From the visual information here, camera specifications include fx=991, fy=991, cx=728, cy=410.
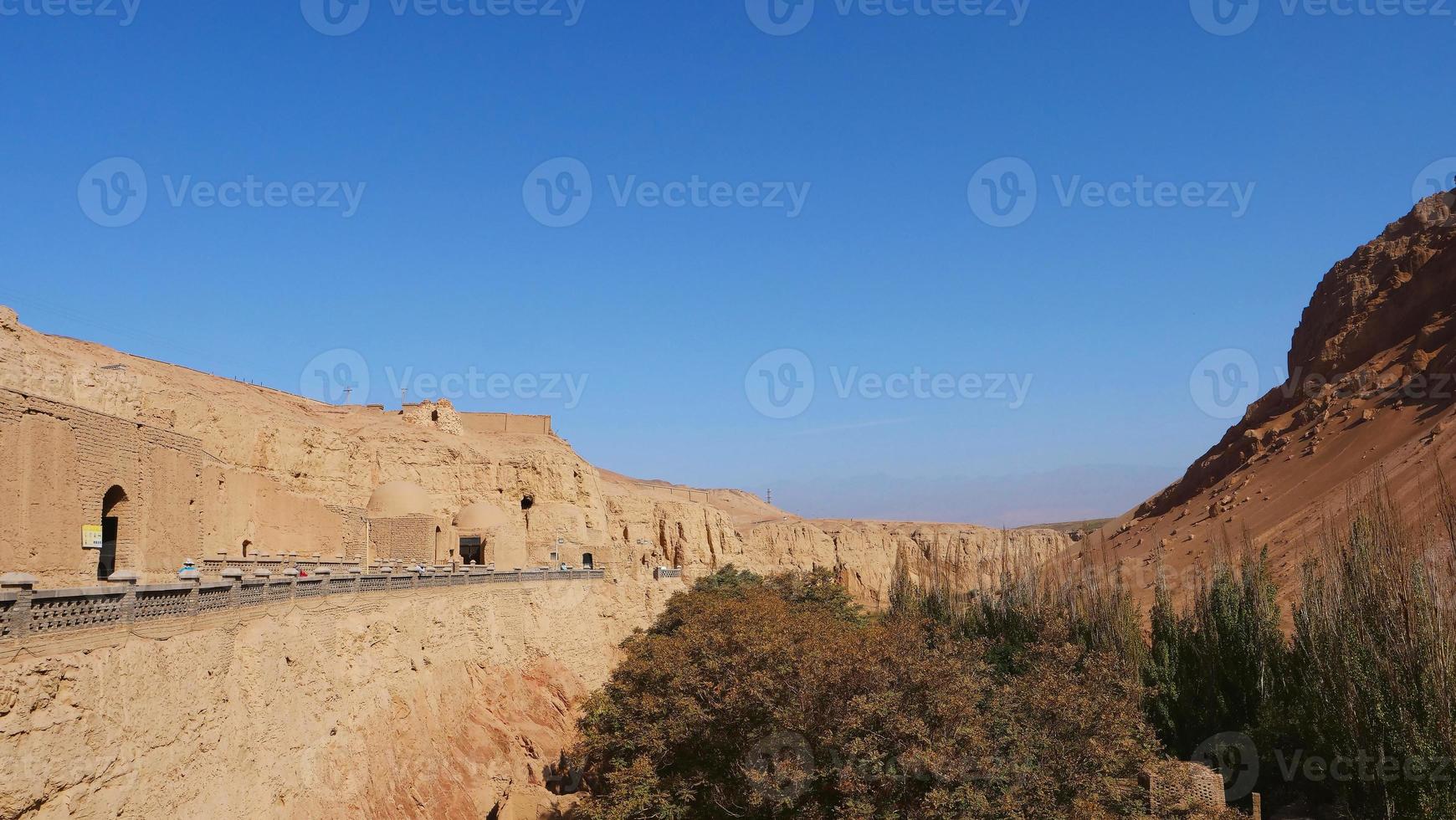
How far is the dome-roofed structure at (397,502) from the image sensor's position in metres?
32.6

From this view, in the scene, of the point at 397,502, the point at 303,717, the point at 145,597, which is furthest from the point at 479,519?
the point at 145,597

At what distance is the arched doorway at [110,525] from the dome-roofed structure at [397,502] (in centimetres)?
1404

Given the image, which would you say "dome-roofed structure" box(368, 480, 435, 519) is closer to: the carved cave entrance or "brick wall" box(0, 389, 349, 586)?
the carved cave entrance

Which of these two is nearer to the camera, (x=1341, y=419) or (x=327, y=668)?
(x=327, y=668)

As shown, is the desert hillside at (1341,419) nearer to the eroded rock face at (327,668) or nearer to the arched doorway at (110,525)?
the eroded rock face at (327,668)

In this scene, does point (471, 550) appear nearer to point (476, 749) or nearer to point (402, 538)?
point (402, 538)

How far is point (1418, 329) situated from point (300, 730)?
55.7 meters

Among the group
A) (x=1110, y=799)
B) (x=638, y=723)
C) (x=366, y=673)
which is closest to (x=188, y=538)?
(x=366, y=673)

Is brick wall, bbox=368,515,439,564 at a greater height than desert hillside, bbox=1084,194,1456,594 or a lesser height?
lesser

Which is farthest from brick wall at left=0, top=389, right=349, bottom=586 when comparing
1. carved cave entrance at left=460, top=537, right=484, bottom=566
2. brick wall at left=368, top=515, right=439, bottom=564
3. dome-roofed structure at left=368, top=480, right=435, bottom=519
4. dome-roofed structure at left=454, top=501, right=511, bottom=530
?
dome-roofed structure at left=454, top=501, right=511, bottom=530

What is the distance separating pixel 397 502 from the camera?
32969mm

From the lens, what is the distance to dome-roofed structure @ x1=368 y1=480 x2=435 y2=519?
1284 inches

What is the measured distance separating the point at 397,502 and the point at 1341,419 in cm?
4552

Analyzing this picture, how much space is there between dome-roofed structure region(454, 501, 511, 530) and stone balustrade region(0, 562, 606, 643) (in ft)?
54.7
